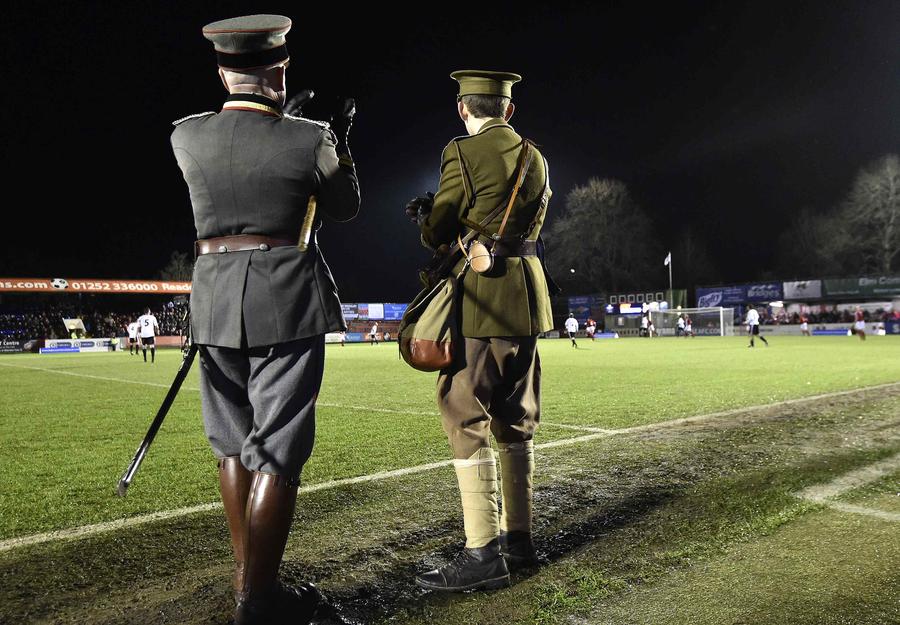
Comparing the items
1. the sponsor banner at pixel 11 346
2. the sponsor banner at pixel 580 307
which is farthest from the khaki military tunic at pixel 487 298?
the sponsor banner at pixel 580 307

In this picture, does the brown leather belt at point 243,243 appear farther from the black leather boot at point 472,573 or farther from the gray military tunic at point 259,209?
the black leather boot at point 472,573

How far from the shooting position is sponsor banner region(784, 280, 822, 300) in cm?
5078

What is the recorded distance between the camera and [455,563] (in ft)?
→ 8.55

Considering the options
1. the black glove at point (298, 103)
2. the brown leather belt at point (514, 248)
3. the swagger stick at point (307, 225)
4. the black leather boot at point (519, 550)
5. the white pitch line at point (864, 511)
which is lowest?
the white pitch line at point (864, 511)

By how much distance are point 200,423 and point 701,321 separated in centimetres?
5045

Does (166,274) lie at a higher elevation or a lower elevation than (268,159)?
higher

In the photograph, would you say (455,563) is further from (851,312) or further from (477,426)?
(851,312)

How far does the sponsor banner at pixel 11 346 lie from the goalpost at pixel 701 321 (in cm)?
4643

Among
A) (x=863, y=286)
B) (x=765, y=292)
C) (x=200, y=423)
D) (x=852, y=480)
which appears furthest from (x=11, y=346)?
(x=863, y=286)

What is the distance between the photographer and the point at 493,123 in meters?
2.87

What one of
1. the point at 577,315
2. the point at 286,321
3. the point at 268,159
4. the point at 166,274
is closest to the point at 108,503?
the point at 286,321

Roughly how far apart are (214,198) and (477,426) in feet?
4.58

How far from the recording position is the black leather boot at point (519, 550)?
281 centimetres

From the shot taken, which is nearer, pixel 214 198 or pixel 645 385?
pixel 214 198
